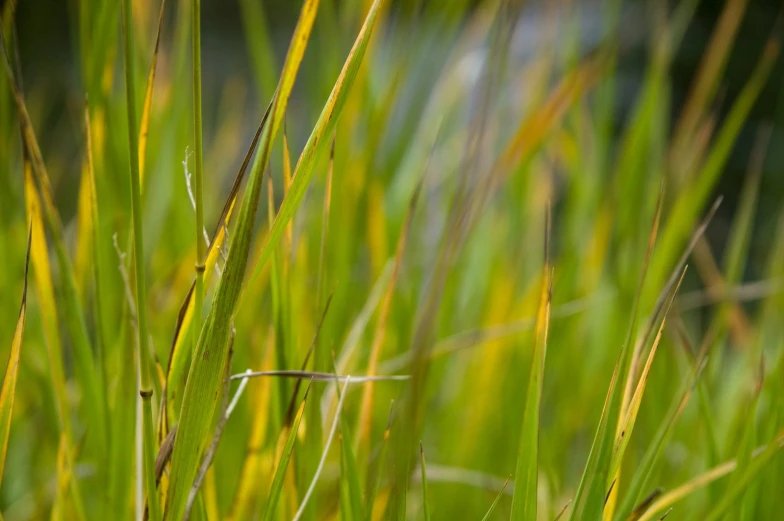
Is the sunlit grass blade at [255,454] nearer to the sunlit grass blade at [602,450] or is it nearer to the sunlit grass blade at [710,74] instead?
the sunlit grass blade at [602,450]

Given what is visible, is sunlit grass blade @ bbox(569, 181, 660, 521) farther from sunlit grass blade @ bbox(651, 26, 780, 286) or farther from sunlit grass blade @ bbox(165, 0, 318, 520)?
sunlit grass blade @ bbox(651, 26, 780, 286)

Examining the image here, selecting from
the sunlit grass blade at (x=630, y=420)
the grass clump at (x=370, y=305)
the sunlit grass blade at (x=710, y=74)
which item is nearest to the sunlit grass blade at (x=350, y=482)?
the grass clump at (x=370, y=305)

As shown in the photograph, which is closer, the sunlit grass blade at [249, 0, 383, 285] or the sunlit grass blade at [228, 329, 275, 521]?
the sunlit grass blade at [249, 0, 383, 285]

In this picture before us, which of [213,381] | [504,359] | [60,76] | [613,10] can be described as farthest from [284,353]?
[60,76]

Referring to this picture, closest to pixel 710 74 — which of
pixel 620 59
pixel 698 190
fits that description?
pixel 698 190

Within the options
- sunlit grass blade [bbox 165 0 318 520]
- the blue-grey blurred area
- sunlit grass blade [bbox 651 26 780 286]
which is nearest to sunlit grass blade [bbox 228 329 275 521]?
sunlit grass blade [bbox 165 0 318 520]

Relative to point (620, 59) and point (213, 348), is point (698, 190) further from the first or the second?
point (620, 59)

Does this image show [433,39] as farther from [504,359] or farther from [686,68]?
[686,68]
